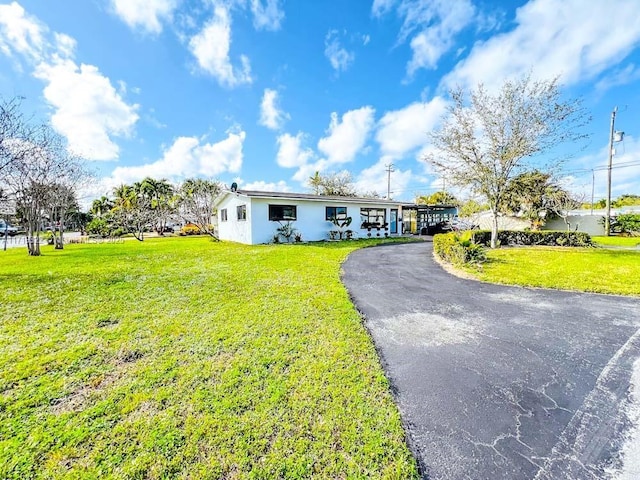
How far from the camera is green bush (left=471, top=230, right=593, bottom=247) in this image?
13859mm

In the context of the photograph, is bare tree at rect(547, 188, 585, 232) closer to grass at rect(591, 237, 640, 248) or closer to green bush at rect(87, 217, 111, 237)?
grass at rect(591, 237, 640, 248)

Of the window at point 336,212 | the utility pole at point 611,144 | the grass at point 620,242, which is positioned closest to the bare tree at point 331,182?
the window at point 336,212

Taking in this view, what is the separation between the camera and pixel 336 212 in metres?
18.0

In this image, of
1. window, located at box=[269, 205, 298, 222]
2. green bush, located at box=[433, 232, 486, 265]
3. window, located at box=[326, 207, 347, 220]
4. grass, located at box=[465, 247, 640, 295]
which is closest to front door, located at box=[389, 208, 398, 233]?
window, located at box=[326, 207, 347, 220]

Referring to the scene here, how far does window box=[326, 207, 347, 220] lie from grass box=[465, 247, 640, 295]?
32.6 ft

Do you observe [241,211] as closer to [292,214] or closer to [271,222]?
[271,222]

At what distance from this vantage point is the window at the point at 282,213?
15.7 metres

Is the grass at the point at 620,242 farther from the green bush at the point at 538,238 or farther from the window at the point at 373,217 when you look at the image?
the window at the point at 373,217

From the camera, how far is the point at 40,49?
8555mm

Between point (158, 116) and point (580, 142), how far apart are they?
20.4 meters

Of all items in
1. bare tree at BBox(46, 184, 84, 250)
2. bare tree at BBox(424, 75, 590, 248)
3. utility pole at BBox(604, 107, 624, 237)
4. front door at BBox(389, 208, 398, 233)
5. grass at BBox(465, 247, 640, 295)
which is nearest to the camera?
grass at BBox(465, 247, 640, 295)

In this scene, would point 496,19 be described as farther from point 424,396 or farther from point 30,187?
point 30,187

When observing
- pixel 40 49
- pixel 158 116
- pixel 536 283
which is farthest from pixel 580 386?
pixel 158 116

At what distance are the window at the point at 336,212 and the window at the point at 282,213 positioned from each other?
2.44 metres
